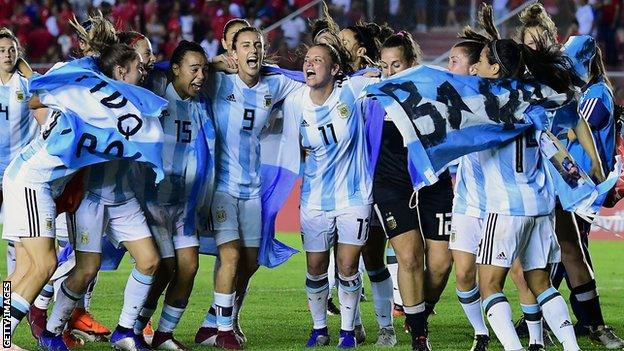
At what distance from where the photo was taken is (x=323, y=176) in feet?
27.6

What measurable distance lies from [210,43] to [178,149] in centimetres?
1301

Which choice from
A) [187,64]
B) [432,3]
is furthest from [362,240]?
[432,3]

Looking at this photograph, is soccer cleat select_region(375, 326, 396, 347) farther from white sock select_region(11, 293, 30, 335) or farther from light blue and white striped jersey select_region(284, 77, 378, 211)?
white sock select_region(11, 293, 30, 335)

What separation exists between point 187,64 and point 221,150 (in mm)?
707

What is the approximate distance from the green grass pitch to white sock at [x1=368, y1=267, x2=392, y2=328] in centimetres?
18

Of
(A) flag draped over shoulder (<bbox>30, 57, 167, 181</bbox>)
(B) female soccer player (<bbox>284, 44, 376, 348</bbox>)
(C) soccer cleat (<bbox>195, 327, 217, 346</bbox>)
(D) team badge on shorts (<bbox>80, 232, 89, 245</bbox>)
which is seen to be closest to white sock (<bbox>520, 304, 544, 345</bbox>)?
(B) female soccer player (<bbox>284, 44, 376, 348</bbox>)

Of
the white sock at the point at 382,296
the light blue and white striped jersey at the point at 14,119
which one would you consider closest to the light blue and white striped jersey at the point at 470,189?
the white sock at the point at 382,296

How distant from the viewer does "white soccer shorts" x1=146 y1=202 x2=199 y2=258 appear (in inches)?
320

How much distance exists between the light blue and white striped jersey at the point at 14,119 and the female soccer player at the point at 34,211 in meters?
2.50

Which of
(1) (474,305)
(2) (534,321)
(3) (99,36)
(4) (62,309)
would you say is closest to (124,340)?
(4) (62,309)

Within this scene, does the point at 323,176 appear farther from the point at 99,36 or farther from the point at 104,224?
the point at 99,36

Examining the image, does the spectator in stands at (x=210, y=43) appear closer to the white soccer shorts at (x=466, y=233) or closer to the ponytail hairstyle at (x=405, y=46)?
the ponytail hairstyle at (x=405, y=46)

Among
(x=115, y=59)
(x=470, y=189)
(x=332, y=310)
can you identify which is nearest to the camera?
(x=470, y=189)

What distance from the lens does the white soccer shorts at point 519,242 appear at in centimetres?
726
